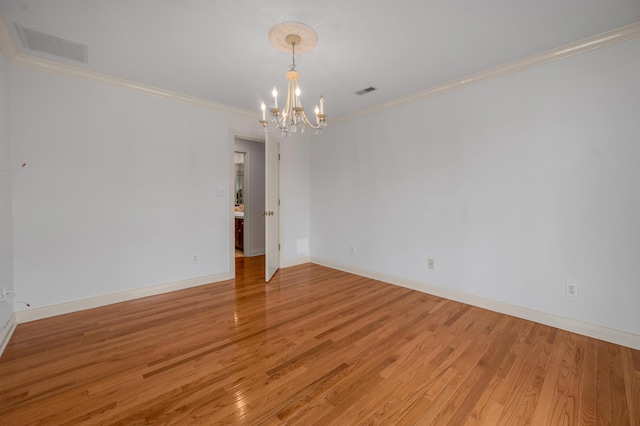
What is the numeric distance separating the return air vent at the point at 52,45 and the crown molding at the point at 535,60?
3.45 m

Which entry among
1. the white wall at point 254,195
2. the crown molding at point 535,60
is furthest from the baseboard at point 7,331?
the crown molding at point 535,60

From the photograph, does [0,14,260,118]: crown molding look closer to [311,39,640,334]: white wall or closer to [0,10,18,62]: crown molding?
[0,10,18,62]: crown molding

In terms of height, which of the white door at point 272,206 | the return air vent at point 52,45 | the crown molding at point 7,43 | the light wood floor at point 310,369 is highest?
the return air vent at point 52,45

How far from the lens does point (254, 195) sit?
5.76 metres

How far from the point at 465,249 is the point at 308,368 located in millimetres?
2249

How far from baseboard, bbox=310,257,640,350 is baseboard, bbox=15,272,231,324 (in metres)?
2.57

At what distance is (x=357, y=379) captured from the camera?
5.95 feet

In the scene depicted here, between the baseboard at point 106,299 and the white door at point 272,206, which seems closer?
the baseboard at point 106,299

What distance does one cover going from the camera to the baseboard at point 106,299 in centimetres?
268

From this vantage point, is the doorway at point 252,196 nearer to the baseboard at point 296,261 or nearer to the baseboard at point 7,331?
Result: the baseboard at point 296,261

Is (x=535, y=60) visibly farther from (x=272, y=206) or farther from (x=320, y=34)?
(x=272, y=206)

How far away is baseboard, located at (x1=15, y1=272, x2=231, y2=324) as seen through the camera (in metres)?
2.68

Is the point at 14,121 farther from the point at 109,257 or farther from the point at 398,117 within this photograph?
the point at 398,117

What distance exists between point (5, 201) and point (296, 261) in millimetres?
3627
